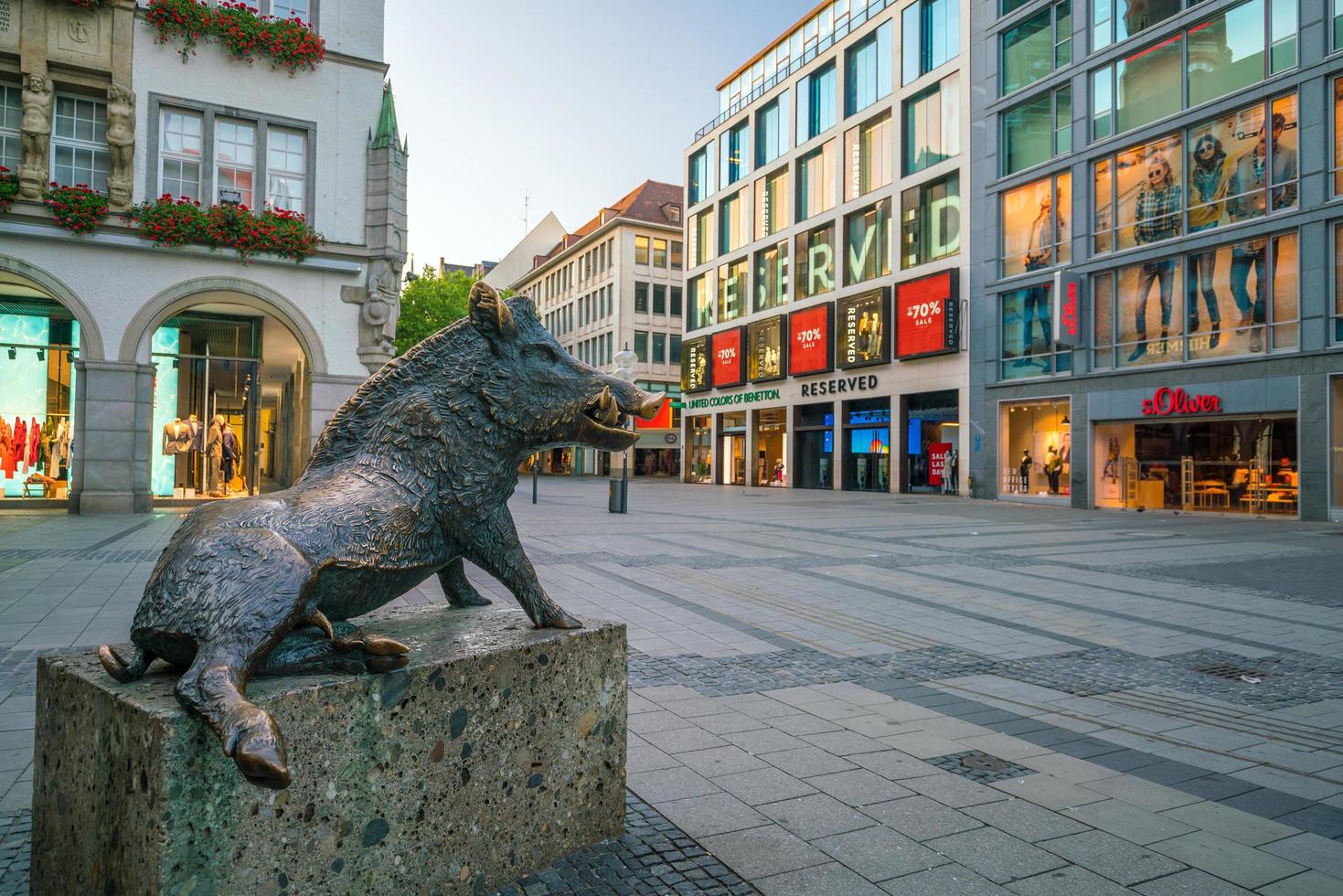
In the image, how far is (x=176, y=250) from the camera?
52.3ft

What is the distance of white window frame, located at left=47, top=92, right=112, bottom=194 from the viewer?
51.5 feet

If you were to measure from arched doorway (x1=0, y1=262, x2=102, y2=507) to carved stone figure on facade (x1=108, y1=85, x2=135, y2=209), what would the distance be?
2928 millimetres

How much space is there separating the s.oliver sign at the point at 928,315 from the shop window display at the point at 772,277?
813 cm


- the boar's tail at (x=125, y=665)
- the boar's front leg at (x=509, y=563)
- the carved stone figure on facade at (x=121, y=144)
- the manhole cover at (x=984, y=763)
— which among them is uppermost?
the carved stone figure on facade at (x=121, y=144)

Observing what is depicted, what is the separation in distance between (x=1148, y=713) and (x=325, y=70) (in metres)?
18.1

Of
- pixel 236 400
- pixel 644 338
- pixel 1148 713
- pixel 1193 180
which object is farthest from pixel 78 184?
pixel 644 338

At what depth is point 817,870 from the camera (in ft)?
8.85

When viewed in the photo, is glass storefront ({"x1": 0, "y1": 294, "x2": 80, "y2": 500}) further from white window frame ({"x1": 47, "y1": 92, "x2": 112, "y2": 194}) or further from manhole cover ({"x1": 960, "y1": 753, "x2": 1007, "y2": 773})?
manhole cover ({"x1": 960, "y1": 753, "x2": 1007, "y2": 773})

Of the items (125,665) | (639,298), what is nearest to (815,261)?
(639,298)

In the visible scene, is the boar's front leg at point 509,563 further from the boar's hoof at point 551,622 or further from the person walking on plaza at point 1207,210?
the person walking on plaza at point 1207,210

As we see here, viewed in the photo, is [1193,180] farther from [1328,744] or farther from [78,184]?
[78,184]

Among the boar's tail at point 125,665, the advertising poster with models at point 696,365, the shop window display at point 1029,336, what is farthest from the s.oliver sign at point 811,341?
the boar's tail at point 125,665

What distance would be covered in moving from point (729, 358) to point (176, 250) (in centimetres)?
2959

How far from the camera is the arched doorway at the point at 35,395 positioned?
1695 cm
